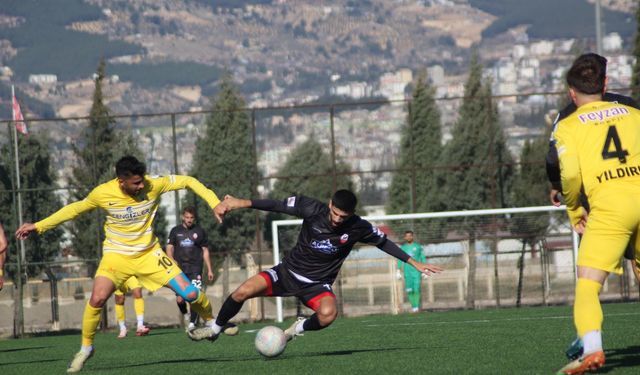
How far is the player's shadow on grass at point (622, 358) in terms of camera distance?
8133mm

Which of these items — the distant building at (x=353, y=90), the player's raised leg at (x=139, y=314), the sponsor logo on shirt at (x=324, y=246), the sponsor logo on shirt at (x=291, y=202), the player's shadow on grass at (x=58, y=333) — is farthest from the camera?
the distant building at (x=353, y=90)

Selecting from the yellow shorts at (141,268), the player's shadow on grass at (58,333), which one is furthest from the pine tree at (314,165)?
the yellow shorts at (141,268)

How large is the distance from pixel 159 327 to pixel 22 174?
11.5 meters

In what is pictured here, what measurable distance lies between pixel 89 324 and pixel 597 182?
17.6 feet

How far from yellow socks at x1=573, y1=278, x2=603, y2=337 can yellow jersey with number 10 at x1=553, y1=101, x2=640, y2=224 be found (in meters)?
0.55

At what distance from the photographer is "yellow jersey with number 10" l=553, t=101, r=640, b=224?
285 inches

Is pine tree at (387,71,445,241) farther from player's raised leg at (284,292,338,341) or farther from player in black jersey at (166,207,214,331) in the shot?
player's raised leg at (284,292,338,341)

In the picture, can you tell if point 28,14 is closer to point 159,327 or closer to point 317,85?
point 317,85

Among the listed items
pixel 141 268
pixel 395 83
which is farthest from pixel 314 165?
pixel 395 83

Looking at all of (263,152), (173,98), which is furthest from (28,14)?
(263,152)

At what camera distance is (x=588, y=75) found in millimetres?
7449

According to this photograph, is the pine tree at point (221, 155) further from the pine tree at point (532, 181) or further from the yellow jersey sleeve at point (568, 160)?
the yellow jersey sleeve at point (568, 160)

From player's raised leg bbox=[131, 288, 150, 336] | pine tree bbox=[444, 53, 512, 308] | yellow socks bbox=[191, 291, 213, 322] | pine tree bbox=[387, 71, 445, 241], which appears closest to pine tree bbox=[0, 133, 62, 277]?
player's raised leg bbox=[131, 288, 150, 336]

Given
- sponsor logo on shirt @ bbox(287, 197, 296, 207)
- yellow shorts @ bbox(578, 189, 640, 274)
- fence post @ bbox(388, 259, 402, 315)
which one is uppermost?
sponsor logo on shirt @ bbox(287, 197, 296, 207)
